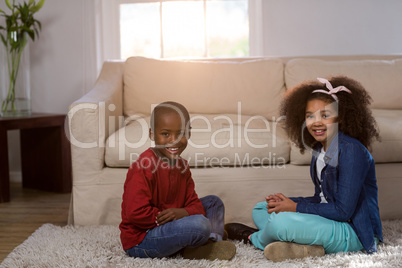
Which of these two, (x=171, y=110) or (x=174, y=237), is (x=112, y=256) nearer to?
(x=174, y=237)

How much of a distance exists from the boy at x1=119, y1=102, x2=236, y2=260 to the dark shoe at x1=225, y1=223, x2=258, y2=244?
0.57ft

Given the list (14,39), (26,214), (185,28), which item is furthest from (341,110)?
(14,39)

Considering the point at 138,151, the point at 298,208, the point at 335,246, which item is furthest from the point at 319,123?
the point at 138,151

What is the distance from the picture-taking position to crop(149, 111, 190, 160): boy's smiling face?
159 centimetres

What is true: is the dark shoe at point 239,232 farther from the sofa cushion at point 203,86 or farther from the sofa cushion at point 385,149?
the sofa cushion at point 203,86

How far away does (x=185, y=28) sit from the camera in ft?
11.3

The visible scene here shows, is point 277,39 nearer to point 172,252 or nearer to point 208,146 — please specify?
point 208,146

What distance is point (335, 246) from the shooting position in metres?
1.59

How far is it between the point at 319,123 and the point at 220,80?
1107 mm

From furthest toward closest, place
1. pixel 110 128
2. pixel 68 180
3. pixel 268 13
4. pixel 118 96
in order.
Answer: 1. pixel 268 13
2. pixel 68 180
3. pixel 118 96
4. pixel 110 128

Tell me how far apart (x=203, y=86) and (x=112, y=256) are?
1253 mm

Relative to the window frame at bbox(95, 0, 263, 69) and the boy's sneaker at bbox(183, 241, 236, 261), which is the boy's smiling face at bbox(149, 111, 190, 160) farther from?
the window frame at bbox(95, 0, 263, 69)

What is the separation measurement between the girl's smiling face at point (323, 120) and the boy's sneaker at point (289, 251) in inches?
14.6

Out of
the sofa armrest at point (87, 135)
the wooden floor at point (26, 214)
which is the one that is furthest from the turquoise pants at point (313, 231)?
the wooden floor at point (26, 214)
